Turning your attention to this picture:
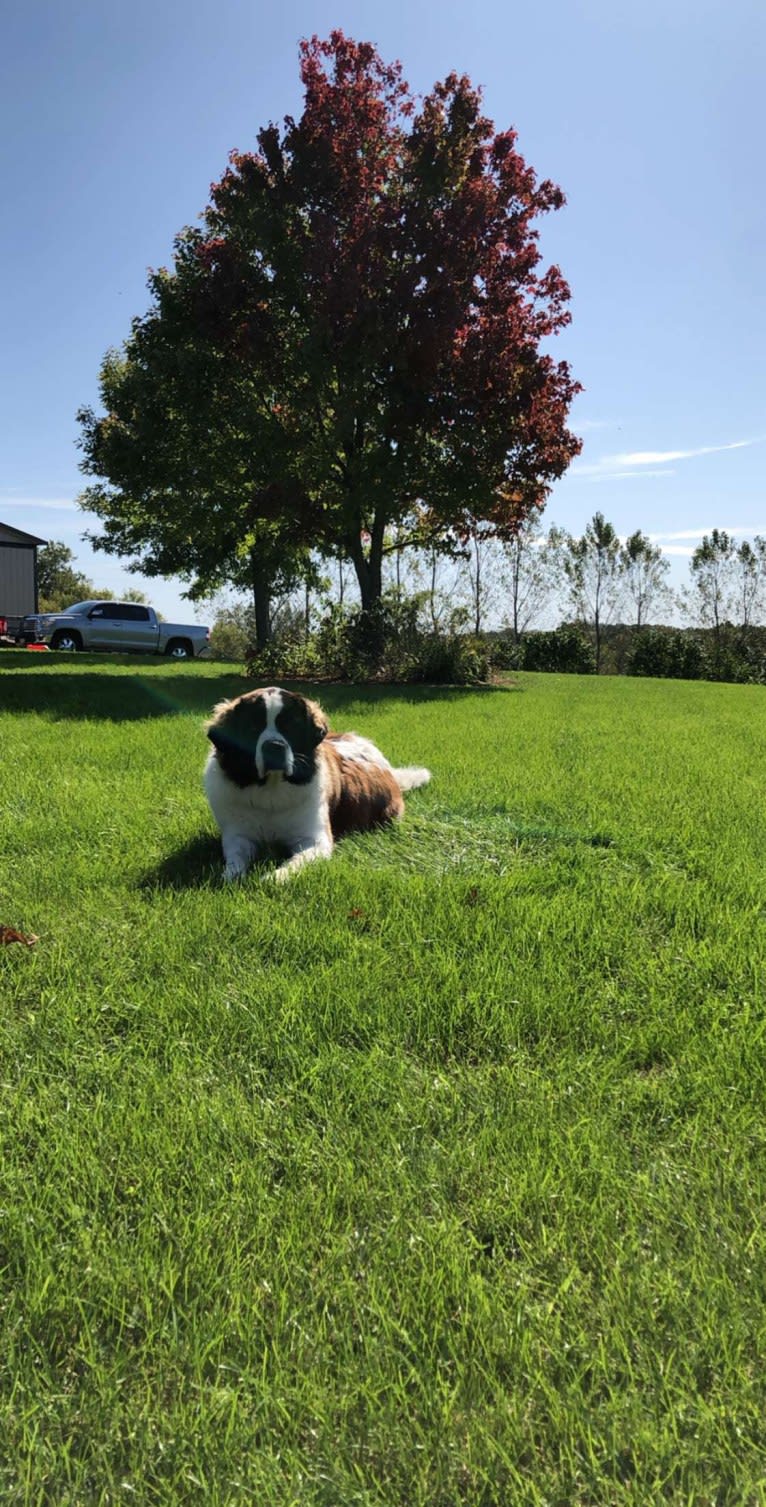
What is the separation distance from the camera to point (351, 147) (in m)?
15.6

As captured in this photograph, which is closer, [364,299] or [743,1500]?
[743,1500]

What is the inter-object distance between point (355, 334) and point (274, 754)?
13.9 meters

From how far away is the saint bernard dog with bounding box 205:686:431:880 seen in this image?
375 centimetres

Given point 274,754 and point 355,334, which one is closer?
point 274,754

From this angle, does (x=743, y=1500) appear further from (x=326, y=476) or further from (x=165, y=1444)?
(x=326, y=476)

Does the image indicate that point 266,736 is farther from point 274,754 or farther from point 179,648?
point 179,648

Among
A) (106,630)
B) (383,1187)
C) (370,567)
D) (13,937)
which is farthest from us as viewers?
(106,630)

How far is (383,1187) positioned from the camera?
1.62m

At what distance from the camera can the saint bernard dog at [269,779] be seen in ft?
12.3

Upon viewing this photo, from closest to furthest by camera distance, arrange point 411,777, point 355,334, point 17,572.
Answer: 1. point 411,777
2. point 355,334
3. point 17,572

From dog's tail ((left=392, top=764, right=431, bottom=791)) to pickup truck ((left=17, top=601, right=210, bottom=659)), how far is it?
82.0ft

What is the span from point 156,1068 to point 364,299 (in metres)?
16.0

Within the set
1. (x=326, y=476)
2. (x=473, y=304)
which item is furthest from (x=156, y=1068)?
(x=473, y=304)

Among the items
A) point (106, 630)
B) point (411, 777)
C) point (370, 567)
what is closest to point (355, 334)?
point (370, 567)
